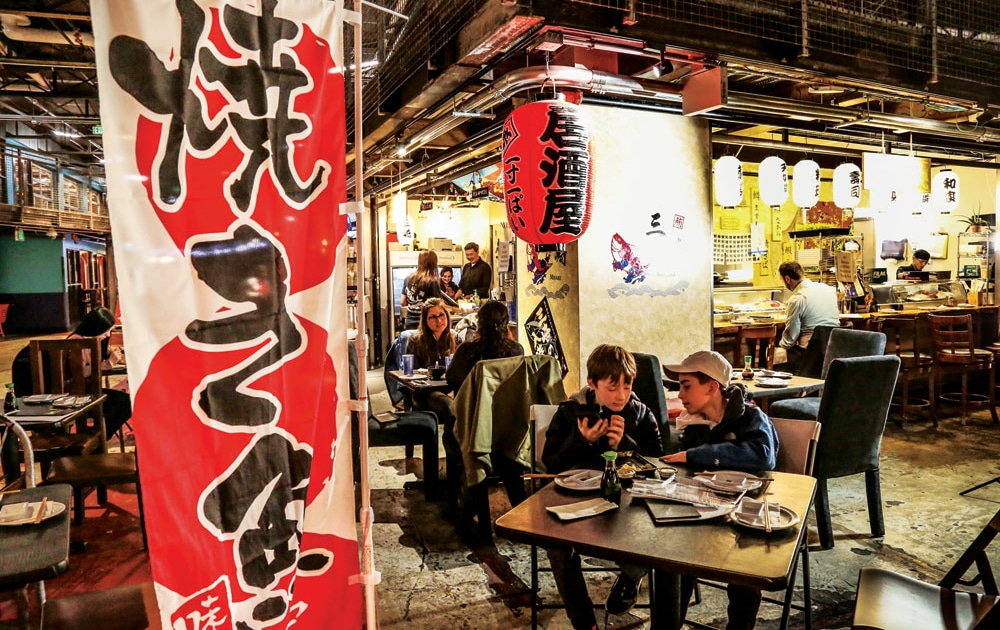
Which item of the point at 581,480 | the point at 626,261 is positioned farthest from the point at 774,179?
the point at 581,480

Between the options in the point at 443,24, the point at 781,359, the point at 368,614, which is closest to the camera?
the point at 368,614

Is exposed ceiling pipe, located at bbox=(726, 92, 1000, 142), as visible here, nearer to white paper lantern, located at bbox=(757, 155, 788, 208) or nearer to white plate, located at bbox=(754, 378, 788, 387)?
white paper lantern, located at bbox=(757, 155, 788, 208)

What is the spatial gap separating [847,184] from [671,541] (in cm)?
697

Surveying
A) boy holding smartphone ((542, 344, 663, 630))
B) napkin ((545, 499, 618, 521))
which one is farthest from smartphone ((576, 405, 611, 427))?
napkin ((545, 499, 618, 521))

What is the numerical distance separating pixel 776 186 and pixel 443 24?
414 cm

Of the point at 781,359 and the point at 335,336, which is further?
the point at 781,359

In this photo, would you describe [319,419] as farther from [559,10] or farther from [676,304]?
[676,304]

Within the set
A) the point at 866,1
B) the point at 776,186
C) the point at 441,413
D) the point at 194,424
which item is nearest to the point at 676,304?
the point at 776,186

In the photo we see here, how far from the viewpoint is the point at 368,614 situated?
2043 mm

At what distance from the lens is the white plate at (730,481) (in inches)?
107

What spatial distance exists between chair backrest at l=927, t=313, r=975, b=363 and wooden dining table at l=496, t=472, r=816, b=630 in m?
6.68

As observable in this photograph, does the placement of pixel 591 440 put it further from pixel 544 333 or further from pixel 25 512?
pixel 544 333

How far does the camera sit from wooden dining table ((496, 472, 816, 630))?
2.05m

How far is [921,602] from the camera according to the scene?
244cm
